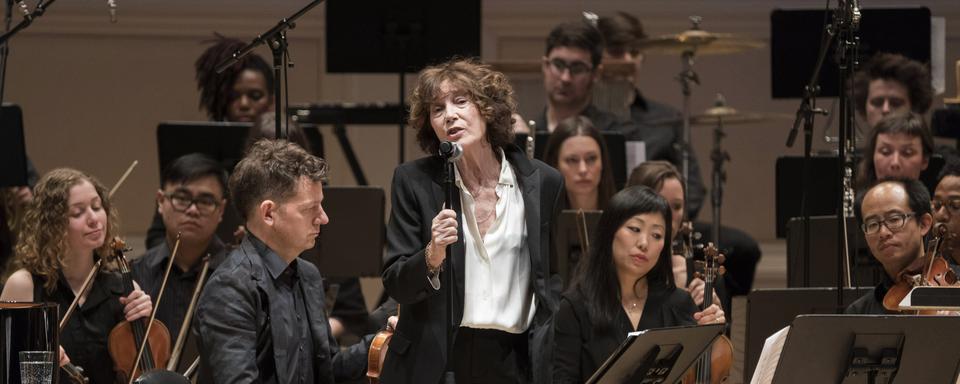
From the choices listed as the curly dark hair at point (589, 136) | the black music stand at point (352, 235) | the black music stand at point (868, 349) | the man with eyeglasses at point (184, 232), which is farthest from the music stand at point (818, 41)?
the black music stand at point (868, 349)

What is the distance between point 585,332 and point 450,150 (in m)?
0.97

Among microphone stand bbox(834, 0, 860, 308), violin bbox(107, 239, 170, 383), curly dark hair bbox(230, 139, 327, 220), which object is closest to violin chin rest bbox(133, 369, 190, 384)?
→ curly dark hair bbox(230, 139, 327, 220)

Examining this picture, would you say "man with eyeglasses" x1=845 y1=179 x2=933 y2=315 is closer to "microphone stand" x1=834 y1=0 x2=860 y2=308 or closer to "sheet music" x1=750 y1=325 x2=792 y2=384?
"microphone stand" x1=834 y1=0 x2=860 y2=308

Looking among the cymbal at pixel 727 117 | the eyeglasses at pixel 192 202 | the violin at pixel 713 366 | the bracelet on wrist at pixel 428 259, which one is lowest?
the violin at pixel 713 366

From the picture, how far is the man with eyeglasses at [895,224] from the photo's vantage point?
4.32 m

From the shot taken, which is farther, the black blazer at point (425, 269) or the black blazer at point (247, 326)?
the black blazer at point (425, 269)

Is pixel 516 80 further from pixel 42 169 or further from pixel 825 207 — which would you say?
pixel 42 169

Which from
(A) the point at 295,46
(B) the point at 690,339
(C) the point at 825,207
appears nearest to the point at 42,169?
(A) the point at 295,46

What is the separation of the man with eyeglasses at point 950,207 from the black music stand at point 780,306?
Result: 372mm

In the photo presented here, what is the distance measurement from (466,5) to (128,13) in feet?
7.06

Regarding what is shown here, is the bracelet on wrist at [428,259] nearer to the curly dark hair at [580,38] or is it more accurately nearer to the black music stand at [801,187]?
the black music stand at [801,187]

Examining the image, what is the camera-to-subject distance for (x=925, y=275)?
160 inches

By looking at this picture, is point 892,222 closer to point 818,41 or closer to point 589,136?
point 589,136

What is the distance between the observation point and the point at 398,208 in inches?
146
